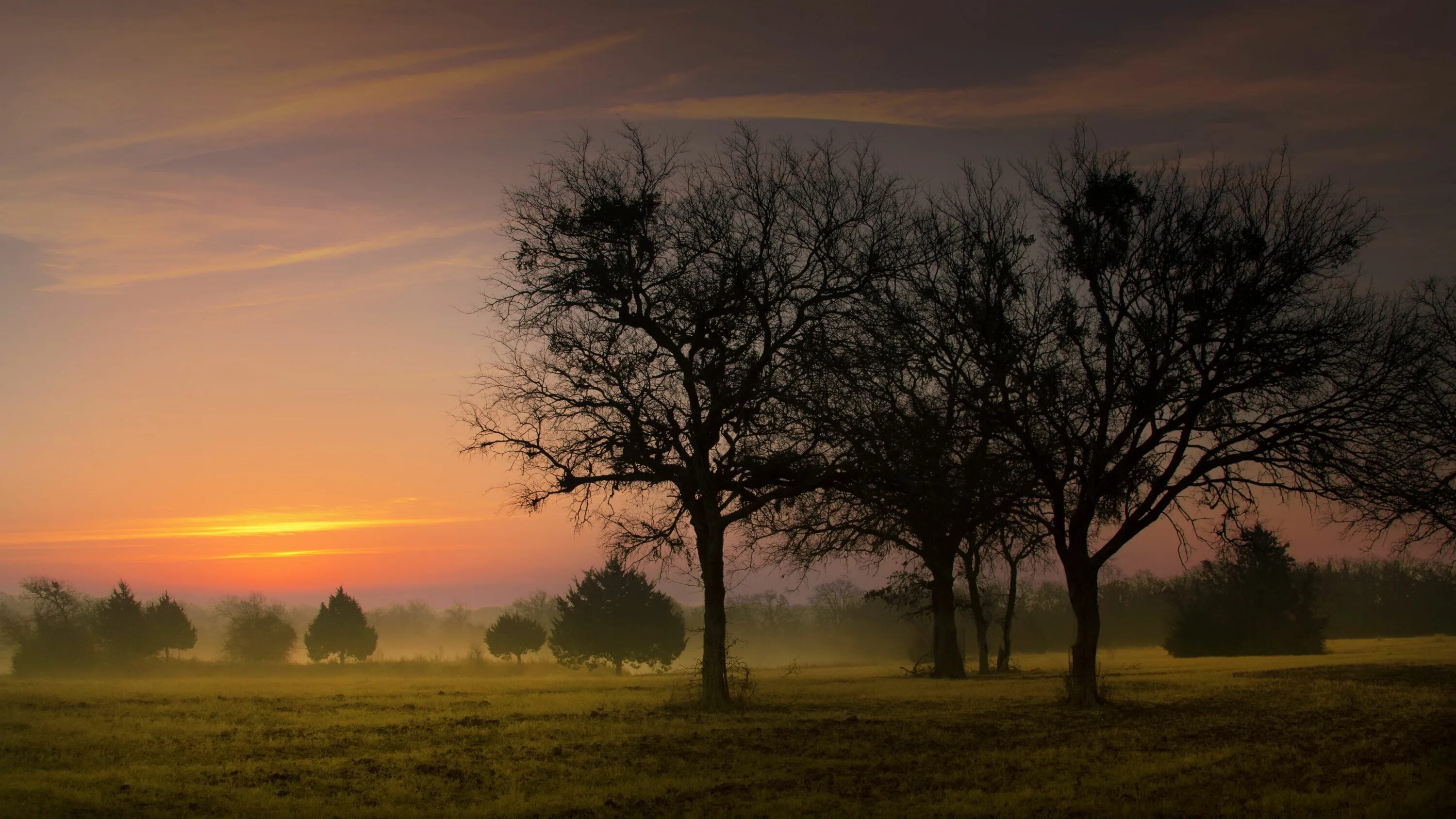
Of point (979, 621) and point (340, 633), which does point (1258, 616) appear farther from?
point (340, 633)

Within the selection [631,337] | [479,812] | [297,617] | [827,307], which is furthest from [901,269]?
[297,617]

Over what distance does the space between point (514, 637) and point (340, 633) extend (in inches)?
477

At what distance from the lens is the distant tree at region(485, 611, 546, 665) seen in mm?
67688

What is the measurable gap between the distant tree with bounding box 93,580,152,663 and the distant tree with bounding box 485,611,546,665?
21.0 metres

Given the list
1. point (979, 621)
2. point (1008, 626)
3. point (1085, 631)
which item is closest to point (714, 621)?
point (1085, 631)

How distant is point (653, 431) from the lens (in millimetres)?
21547

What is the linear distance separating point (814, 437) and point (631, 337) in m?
4.94

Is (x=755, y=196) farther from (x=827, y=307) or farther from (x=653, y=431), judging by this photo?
(x=653, y=431)

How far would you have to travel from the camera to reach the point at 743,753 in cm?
1513

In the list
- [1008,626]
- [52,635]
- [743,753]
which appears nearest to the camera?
[743,753]

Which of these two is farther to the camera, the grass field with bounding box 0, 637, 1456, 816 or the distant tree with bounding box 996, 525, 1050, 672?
the distant tree with bounding box 996, 525, 1050, 672

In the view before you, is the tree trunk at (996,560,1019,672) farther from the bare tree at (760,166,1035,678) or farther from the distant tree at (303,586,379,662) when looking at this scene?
the distant tree at (303,586,379,662)

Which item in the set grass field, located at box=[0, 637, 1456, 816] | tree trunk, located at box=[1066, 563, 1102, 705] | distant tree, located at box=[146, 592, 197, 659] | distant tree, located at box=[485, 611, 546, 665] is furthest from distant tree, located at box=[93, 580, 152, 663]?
tree trunk, located at box=[1066, 563, 1102, 705]

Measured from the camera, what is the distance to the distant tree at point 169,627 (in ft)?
186
